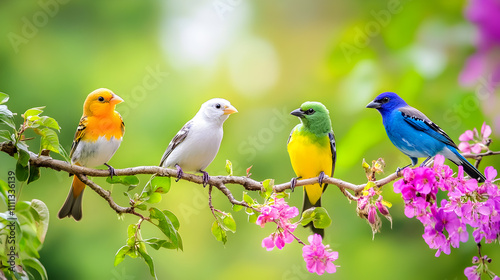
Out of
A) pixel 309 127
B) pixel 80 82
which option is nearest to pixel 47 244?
pixel 80 82

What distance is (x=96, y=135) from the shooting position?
1.78 m

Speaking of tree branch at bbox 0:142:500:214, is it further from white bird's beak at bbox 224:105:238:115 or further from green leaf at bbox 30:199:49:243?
white bird's beak at bbox 224:105:238:115

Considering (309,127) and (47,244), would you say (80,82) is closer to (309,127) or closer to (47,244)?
(47,244)

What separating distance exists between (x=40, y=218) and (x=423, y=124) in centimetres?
101

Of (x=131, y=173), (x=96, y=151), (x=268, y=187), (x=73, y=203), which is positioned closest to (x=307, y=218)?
(x=268, y=187)

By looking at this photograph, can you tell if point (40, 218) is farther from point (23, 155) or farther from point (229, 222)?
point (229, 222)

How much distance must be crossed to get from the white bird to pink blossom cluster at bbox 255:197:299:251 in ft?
1.28

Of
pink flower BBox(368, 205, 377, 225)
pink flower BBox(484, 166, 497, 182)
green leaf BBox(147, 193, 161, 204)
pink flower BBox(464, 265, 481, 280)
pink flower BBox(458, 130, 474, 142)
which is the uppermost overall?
pink flower BBox(458, 130, 474, 142)

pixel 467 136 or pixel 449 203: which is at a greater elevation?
pixel 467 136

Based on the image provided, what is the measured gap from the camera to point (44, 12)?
4195mm

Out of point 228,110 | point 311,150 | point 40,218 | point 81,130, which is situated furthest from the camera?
point 311,150

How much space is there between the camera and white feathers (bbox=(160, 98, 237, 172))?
1.75 metres

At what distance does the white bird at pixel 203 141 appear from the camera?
68.8 inches

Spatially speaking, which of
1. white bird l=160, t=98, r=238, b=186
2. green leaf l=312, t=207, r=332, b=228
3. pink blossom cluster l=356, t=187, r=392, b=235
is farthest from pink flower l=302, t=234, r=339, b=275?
white bird l=160, t=98, r=238, b=186
